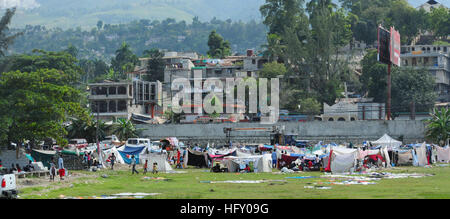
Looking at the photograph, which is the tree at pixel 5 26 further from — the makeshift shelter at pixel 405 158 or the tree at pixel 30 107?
the makeshift shelter at pixel 405 158

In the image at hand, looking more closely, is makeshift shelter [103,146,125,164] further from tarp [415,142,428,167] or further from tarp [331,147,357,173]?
tarp [415,142,428,167]

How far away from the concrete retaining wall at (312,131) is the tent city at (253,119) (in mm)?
132

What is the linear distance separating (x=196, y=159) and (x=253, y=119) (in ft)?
125

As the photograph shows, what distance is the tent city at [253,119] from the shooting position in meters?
29.9

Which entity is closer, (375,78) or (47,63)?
(375,78)

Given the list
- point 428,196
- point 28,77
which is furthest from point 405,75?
point 428,196

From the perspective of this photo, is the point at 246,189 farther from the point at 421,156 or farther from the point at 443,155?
the point at 443,155

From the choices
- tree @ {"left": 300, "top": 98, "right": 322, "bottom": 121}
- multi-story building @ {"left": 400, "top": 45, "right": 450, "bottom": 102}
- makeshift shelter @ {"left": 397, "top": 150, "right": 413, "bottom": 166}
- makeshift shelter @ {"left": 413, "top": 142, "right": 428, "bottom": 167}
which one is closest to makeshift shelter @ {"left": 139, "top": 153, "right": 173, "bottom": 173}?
makeshift shelter @ {"left": 397, "top": 150, "right": 413, "bottom": 166}

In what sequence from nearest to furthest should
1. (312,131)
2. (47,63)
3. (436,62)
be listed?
(312,131) < (47,63) < (436,62)

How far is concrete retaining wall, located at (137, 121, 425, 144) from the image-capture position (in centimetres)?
7038

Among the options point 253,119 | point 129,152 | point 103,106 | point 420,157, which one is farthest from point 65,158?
point 103,106

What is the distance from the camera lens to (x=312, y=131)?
72.9 m

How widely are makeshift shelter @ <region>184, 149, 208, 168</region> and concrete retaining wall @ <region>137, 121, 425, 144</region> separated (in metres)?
24.9

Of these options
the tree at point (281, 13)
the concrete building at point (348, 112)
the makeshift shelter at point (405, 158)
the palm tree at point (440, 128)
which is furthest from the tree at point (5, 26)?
the tree at point (281, 13)
